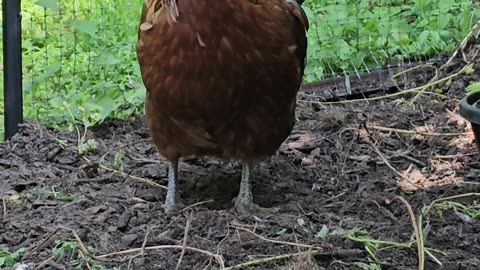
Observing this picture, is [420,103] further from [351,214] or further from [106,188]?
[106,188]

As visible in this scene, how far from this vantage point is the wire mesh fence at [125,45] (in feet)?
18.2

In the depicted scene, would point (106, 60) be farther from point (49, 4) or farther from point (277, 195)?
point (277, 195)

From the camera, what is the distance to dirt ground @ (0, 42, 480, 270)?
3.54 meters

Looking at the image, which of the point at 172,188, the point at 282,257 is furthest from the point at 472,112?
the point at 172,188

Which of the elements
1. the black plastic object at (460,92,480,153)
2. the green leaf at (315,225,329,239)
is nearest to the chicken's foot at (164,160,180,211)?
the green leaf at (315,225,329,239)

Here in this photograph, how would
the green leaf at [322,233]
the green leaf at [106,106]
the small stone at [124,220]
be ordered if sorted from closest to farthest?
1. the green leaf at [322,233]
2. the small stone at [124,220]
3. the green leaf at [106,106]

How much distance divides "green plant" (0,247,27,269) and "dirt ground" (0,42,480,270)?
4cm

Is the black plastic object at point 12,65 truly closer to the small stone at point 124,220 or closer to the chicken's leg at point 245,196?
the small stone at point 124,220

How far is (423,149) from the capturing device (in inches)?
197

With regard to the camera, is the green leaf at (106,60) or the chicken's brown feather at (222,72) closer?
the chicken's brown feather at (222,72)

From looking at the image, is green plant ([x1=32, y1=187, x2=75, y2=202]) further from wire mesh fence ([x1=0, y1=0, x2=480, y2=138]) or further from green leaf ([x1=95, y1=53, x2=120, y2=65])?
green leaf ([x1=95, y1=53, x2=120, y2=65])

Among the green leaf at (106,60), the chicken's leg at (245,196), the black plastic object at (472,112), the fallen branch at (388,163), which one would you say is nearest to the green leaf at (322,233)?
the chicken's leg at (245,196)

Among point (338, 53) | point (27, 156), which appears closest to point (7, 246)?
point (27, 156)

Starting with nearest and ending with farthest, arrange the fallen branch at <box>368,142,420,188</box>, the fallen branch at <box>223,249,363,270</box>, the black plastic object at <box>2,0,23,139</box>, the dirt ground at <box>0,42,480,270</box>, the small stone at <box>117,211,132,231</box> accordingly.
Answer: the fallen branch at <box>223,249,363,270</box>, the dirt ground at <box>0,42,480,270</box>, the small stone at <box>117,211,132,231</box>, the fallen branch at <box>368,142,420,188</box>, the black plastic object at <box>2,0,23,139</box>
